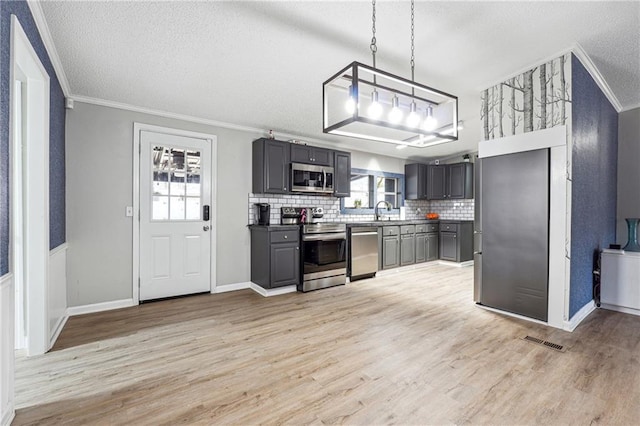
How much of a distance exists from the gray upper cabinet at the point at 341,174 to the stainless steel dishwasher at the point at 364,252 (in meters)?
0.72

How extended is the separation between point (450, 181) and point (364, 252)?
2.92m

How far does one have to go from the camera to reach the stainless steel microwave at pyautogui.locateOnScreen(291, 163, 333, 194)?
4566 millimetres

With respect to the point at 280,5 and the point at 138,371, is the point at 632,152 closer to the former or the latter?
the point at 280,5

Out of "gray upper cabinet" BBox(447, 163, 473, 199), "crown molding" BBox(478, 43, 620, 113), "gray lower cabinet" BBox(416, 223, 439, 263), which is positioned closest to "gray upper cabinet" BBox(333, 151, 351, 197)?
"gray lower cabinet" BBox(416, 223, 439, 263)

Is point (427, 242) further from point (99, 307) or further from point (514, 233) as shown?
Result: point (99, 307)

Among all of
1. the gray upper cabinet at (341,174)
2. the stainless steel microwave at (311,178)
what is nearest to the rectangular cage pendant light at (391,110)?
the stainless steel microwave at (311,178)

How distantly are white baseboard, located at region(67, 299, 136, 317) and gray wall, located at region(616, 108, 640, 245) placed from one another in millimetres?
6253

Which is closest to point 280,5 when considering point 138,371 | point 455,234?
point 138,371

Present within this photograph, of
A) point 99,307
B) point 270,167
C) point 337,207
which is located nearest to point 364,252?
point 337,207

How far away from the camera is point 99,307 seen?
339 centimetres

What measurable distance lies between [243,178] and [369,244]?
7.43 ft

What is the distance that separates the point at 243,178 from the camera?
443 centimetres

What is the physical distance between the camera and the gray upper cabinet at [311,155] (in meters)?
4.55

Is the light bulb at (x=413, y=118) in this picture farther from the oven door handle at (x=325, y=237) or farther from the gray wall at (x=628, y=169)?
the gray wall at (x=628, y=169)
